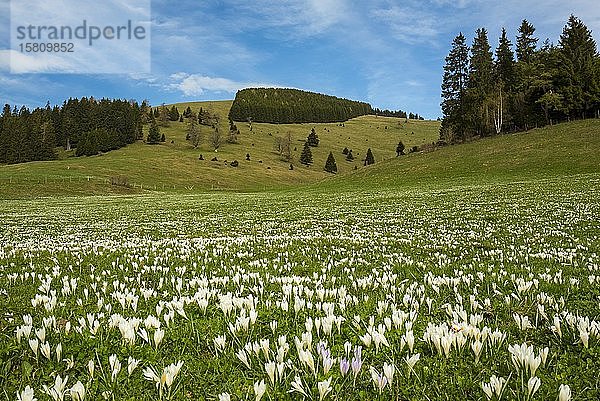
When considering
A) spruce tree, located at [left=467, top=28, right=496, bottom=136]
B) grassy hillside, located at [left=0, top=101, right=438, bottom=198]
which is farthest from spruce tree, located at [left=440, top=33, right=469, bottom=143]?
grassy hillside, located at [left=0, top=101, right=438, bottom=198]

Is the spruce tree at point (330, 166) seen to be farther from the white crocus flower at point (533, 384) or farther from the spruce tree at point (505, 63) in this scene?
the white crocus flower at point (533, 384)

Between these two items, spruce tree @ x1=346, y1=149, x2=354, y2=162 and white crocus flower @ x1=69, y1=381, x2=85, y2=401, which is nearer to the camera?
white crocus flower @ x1=69, y1=381, x2=85, y2=401

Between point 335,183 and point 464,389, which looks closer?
point 464,389

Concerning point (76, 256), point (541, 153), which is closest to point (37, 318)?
point (76, 256)

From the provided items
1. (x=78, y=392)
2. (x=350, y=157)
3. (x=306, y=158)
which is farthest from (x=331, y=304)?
(x=350, y=157)

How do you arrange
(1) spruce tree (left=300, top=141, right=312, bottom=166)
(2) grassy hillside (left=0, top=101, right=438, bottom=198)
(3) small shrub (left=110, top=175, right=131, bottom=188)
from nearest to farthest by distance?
1. (2) grassy hillside (left=0, top=101, right=438, bottom=198)
2. (3) small shrub (left=110, top=175, right=131, bottom=188)
3. (1) spruce tree (left=300, top=141, right=312, bottom=166)

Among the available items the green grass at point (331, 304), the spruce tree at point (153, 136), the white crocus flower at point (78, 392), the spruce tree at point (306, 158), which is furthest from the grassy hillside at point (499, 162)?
the spruce tree at point (153, 136)

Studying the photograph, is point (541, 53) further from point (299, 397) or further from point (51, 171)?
point (51, 171)

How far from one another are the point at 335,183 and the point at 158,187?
47651 mm

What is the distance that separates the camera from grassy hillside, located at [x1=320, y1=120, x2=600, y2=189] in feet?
181

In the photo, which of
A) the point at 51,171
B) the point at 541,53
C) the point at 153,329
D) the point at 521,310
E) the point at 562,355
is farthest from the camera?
the point at 51,171

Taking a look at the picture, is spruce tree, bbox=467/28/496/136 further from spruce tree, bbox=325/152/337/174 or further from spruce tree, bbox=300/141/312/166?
spruce tree, bbox=300/141/312/166

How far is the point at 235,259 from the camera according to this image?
941cm

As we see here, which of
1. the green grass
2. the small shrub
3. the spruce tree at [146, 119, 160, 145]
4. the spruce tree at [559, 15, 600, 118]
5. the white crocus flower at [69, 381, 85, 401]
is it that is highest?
the spruce tree at [559, 15, 600, 118]
